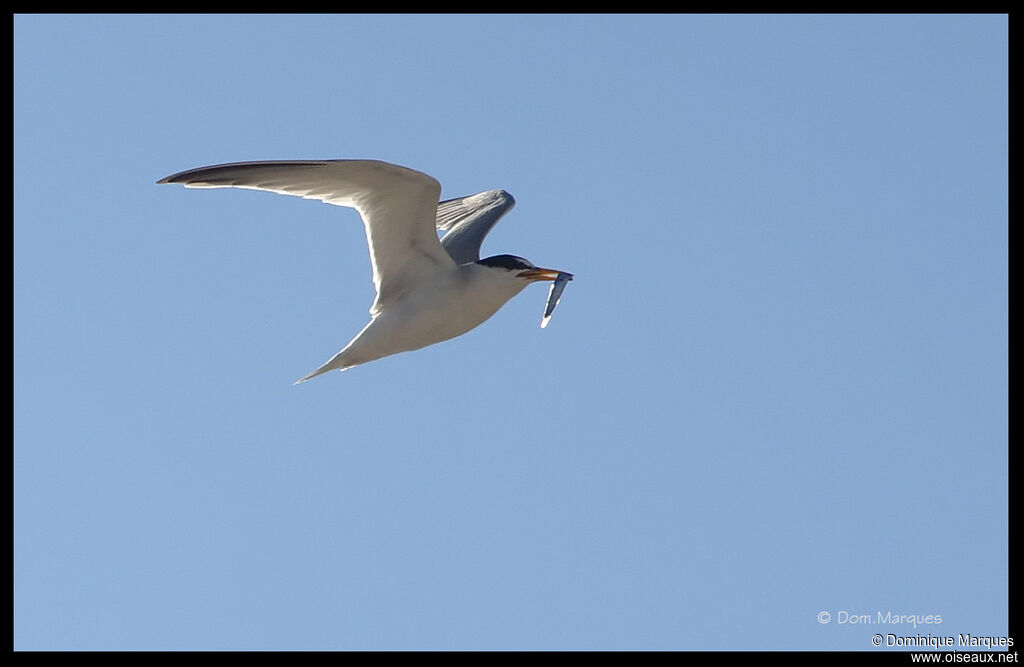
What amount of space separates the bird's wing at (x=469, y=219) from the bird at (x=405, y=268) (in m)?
0.69

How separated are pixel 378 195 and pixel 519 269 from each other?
4.12ft

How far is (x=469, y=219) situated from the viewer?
15102 millimetres

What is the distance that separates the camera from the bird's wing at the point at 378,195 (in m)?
12.4

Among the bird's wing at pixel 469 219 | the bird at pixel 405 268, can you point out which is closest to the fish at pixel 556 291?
the bird at pixel 405 268

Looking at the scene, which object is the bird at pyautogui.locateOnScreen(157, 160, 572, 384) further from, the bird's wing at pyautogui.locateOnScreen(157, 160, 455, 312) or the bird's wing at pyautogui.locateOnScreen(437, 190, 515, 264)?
the bird's wing at pyautogui.locateOnScreen(437, 190, 515, 264)

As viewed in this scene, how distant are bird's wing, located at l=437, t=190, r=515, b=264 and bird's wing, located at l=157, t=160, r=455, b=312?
0.83 meters

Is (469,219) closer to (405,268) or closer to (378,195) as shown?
(405,268)

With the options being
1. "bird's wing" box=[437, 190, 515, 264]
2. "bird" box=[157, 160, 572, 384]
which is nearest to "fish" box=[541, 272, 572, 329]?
"bird" box=[157, 160, 572, 384]

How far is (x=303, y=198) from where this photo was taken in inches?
511
